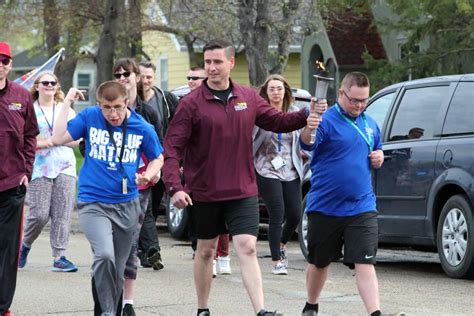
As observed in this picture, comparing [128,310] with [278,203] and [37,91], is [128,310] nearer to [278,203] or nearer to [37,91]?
[278,203]

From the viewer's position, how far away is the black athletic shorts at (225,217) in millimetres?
8469

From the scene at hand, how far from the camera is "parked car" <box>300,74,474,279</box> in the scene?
11227 mm

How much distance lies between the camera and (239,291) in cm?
1064

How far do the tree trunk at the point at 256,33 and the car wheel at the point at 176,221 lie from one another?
453cm

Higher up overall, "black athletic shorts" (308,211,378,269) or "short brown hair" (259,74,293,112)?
"short brown hair" (259,74,293,112)

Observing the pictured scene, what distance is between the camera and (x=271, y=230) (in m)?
11.9

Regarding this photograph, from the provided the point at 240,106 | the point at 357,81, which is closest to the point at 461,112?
the point at 357,81

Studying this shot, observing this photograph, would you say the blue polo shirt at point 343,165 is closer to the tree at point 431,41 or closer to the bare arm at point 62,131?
the bare arm at point 62,131

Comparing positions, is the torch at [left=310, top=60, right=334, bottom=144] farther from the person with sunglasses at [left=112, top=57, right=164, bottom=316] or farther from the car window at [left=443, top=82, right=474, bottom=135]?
the car window at [left=443, top=82, right=474, bottom=135]

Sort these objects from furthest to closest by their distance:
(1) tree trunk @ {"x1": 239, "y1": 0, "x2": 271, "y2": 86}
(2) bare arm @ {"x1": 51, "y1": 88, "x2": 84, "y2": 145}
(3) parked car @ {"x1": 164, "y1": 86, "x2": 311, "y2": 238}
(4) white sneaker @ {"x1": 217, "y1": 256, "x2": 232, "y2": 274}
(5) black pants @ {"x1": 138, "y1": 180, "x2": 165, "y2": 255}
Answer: (1) tree trunk @ {"x1": 239, "y1": 0, "x2": 271, "y2": 86} < (3) parked car @ {"x1": 164, "y1": 86, "x2": 311, "y2": 238} < (4) white sneaker @ {"x1": 217, "y1": 256, "x2": 232, "y2": 274} < (5) black pants @ {"x1": 138, "y1": 180, "x2": 165, "y2": 255} < (2) bare arm @ {"x1": 51, "y1": 88, "x2": 84, "y2": 145}

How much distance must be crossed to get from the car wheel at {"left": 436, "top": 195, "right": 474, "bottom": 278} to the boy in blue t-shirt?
3887 mm

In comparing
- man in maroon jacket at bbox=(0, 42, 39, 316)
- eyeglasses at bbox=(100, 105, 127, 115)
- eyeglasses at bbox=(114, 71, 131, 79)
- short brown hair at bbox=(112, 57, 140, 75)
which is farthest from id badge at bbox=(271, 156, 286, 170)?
eyeglasses at bbox=(100, 105, 127, 115)

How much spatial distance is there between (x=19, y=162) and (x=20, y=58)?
5910cm

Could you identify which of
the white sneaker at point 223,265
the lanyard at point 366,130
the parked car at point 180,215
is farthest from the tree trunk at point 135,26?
the lanyard at point 366,130
